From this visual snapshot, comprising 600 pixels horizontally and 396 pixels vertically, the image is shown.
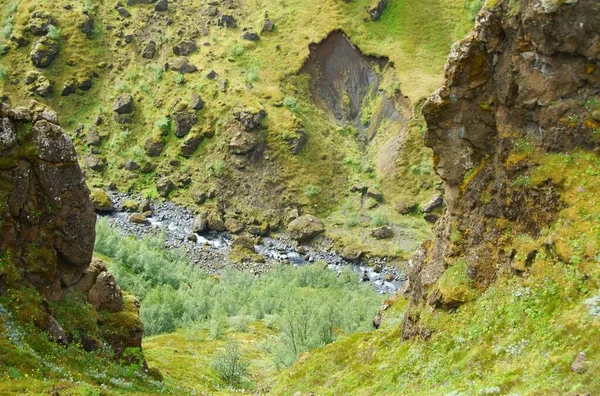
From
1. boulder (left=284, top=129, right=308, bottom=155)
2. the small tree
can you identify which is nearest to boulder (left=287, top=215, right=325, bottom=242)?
boulder (left=284, top=129, right=308, bottom=155)

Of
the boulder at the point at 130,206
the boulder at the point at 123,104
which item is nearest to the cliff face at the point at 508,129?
the boulder at the point at 130,206

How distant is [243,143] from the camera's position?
108m

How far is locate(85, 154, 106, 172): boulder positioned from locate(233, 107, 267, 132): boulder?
110ft

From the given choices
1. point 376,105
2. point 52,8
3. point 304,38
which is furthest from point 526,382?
point 52,8

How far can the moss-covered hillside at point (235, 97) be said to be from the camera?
10688 cm

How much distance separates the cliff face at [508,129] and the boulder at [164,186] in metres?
84.4

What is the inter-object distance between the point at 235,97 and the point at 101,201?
1425 inches

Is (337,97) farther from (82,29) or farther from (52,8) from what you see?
(52,8)

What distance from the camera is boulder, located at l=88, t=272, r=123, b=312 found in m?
35.9

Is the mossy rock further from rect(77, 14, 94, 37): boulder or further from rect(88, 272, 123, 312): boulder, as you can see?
rect(77, 14, 94, 37): boulder

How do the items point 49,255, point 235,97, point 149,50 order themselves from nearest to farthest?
point 49,255 → point 235,97 → point 149,50

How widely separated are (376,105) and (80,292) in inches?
3719

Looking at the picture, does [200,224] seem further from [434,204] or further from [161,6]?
[161,6]

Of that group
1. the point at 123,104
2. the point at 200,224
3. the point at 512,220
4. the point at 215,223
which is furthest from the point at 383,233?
the point at 512,220
